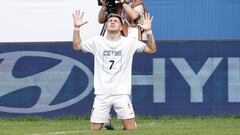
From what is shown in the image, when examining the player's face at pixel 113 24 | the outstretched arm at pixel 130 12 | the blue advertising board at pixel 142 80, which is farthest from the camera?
the blue advertising board at pixel 142 80

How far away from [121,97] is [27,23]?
6.06 metres

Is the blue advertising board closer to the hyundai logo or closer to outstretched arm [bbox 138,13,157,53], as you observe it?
the hyundai logo

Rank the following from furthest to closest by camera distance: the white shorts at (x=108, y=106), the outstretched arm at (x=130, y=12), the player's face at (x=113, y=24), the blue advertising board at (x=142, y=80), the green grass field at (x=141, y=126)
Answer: the blue advertising board at (x=142, y=80)
the outstretched arm at (x=130, y=12)
the white shorts at (x=108, y=106)
the player's face at (x=113, y=24)
the green grass field at (x=141, y=126)

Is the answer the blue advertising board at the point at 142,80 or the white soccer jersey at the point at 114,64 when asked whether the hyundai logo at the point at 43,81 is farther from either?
the white soccer jersey at the point at 114,64

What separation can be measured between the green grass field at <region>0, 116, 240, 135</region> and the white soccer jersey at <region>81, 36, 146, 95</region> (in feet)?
1.86

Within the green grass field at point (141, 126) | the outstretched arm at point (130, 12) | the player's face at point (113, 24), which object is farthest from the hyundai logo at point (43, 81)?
the player's face at point (113, 24)

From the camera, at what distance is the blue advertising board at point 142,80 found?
1590 centimetres

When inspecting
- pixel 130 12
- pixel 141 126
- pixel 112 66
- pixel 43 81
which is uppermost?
pixel 130 12

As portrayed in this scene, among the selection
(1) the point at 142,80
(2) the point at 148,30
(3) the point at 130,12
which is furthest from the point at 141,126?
(1) the point at 142,80

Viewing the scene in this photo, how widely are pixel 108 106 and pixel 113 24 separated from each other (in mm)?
1098

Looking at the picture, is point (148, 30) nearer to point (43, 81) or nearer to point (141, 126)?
point (141, 126)

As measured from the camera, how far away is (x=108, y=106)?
38.2 feet

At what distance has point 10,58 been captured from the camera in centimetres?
1602

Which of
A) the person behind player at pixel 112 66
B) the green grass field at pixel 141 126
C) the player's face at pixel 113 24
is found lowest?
the green grass field at pixel 141 126
